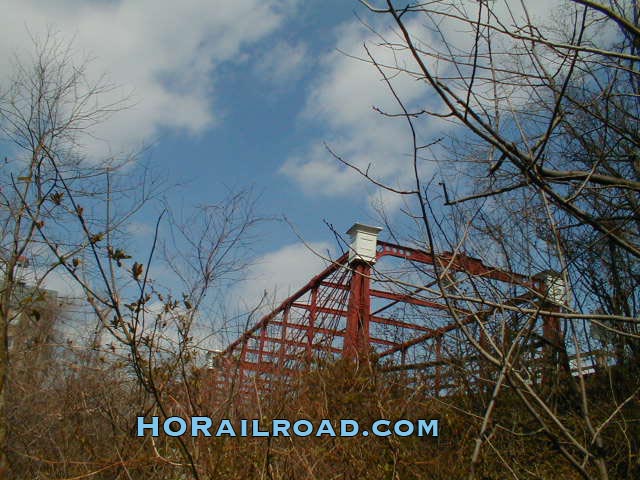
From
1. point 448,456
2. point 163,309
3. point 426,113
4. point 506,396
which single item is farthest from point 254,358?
point 426,113

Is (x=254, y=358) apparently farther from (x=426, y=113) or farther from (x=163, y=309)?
(x=426, y=113)

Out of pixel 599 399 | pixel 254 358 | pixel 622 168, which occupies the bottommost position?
pixel 599 399

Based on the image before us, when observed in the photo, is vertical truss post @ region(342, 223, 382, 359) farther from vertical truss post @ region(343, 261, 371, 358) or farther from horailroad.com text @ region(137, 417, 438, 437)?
horailroad.com text @ region(137, 417, 438, 437)

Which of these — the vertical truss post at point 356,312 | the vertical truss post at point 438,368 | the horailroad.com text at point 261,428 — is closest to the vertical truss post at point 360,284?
the vertical truss post at point 356,312

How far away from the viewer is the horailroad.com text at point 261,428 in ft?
10.6

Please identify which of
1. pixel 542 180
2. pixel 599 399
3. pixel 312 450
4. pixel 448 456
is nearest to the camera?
pixel 542 180

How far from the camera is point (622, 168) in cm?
648

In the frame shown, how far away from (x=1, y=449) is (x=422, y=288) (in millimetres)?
4253

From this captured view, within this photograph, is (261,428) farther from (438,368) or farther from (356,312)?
(356,312)

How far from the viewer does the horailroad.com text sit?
10.6 ft

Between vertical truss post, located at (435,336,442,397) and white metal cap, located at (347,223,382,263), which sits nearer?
vertical truss post, located at (435,336,442,397)

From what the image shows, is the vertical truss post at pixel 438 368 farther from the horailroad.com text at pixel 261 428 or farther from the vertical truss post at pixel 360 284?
the vertical truss post at pixel 360 284

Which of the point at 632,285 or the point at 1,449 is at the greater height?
the point at 632,285

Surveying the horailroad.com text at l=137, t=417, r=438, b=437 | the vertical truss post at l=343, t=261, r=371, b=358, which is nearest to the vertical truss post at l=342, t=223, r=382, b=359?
the vertical truss post at l=343, t=261, r=371, b=358
